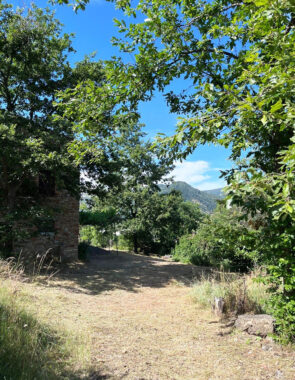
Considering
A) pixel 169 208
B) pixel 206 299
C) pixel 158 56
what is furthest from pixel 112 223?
pixel 158 56

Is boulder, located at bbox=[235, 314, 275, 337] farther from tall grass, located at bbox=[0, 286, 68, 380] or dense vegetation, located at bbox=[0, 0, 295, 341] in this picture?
tall grass, located at bbox=[0, 286, 68, 380]

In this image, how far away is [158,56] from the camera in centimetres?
484

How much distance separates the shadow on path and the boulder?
15.0 ft

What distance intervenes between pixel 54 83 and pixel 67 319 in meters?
9.31

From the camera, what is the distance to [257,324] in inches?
184

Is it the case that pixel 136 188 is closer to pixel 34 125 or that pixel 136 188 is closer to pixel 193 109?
pixel 34 125

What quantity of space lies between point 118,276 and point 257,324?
23.6 feet

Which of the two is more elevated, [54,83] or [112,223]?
[54,83]

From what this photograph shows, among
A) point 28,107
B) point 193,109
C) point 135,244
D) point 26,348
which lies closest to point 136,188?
point 135,244

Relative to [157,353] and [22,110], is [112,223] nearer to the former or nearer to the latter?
[22,110]

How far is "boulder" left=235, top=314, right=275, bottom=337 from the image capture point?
4521 mm

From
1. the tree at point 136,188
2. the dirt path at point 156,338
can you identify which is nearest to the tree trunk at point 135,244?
the tree at point 136,188

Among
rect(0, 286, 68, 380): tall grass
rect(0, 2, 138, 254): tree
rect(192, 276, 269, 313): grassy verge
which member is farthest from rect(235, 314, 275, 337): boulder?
rect(0, 2, 138, 254): tree

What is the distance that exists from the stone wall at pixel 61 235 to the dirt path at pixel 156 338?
453 cm
